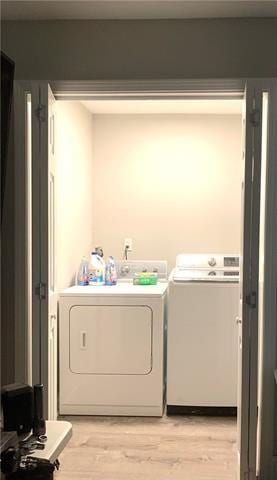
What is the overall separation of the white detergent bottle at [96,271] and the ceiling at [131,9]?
6.98 ft

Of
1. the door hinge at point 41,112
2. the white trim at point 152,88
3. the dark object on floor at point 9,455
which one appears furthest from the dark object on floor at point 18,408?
the white trim at point 152,88

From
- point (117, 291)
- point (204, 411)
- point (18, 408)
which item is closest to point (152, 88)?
point (117, 291)

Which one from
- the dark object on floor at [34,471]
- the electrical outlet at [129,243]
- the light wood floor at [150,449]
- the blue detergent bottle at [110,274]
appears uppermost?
the electrical outlet at [129,243]

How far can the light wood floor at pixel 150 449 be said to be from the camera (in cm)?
305

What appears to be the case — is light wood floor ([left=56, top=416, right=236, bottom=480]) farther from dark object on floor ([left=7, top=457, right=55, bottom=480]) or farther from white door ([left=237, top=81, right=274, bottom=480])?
dark object on floor ([left=7, top=457, right=55, bottom=480])

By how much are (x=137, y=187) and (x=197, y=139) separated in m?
0.71

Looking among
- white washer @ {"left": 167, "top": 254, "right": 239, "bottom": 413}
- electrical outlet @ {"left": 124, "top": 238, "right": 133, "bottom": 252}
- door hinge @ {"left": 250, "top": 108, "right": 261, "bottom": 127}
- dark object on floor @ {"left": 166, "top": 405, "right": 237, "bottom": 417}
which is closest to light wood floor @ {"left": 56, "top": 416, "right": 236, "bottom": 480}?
dark object on floor @ {"left": 166, "top": 405, "right": 237, "bottom": 417}

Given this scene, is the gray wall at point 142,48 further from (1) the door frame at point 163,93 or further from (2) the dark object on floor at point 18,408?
(2) the dark object on floor at point 18,408

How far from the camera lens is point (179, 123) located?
5066mm

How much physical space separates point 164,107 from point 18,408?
356 cm

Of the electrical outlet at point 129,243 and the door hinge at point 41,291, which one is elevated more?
the electrical outlet at point 129,243

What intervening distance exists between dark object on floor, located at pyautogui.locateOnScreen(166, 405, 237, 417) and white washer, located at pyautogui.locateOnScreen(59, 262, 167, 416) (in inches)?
4.9

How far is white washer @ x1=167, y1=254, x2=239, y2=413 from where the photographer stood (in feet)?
13.0

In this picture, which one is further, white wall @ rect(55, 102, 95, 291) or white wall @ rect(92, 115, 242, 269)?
white wall @ rect(92, 115, 242, 269)
